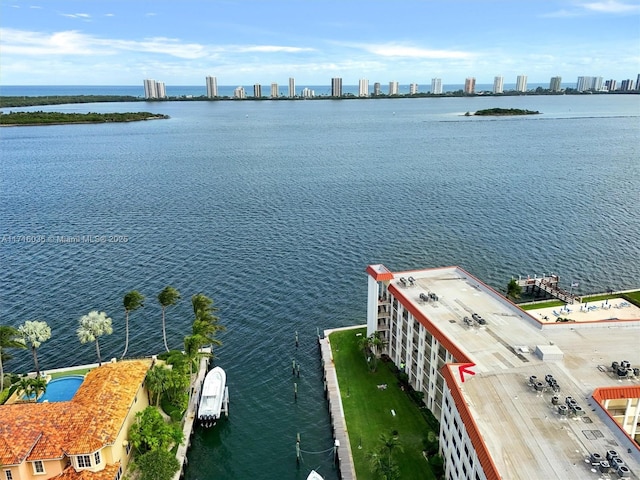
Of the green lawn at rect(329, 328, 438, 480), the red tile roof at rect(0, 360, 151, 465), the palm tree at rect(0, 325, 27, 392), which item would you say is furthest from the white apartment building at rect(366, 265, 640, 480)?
the palm tree at rect(0, 325, 27, 392)

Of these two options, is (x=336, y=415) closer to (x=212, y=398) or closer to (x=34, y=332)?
(x=212, y=398)

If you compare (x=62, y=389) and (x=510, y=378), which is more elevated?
(x=510, y=378)

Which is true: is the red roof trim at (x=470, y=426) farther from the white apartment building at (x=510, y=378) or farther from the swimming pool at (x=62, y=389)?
the swimming pool at (x=62, y=389)

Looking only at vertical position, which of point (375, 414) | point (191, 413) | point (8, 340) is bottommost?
point (191, 413)

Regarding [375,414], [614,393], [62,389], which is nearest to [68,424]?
[62,389]

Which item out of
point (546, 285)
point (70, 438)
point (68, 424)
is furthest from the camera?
point (546, 285)

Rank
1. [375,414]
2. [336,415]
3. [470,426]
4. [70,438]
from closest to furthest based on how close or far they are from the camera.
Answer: [470,426]
[70,438]
[375,414]
[336,415]
